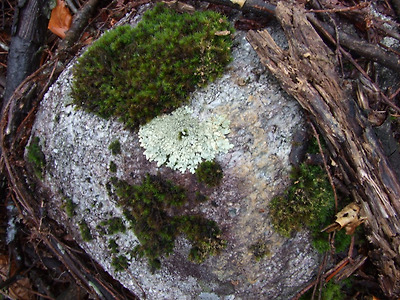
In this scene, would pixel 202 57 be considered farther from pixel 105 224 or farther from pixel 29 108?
pixel 29 108

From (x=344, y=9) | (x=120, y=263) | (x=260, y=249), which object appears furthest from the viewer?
(x=120, y=263)

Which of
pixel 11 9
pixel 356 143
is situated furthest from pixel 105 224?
pixel 11 9

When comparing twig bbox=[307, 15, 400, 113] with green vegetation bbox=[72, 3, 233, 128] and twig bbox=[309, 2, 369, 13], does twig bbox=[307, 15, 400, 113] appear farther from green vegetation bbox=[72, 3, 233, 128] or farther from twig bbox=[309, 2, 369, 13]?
green vegetation bbox=[72, 3, 233, 128]

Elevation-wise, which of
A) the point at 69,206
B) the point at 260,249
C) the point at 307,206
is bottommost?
the point at 260,249

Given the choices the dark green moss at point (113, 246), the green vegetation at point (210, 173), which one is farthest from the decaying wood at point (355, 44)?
the dark green moss at point (113, 246)

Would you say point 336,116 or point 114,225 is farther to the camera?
point 114,225

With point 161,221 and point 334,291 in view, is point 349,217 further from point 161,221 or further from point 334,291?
point 161,221

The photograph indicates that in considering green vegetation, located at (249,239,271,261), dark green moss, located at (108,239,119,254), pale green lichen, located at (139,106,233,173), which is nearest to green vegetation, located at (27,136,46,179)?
dark green moss, located at (108,239,119,254)

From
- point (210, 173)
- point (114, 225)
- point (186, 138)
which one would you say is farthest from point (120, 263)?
point (186, 138)
